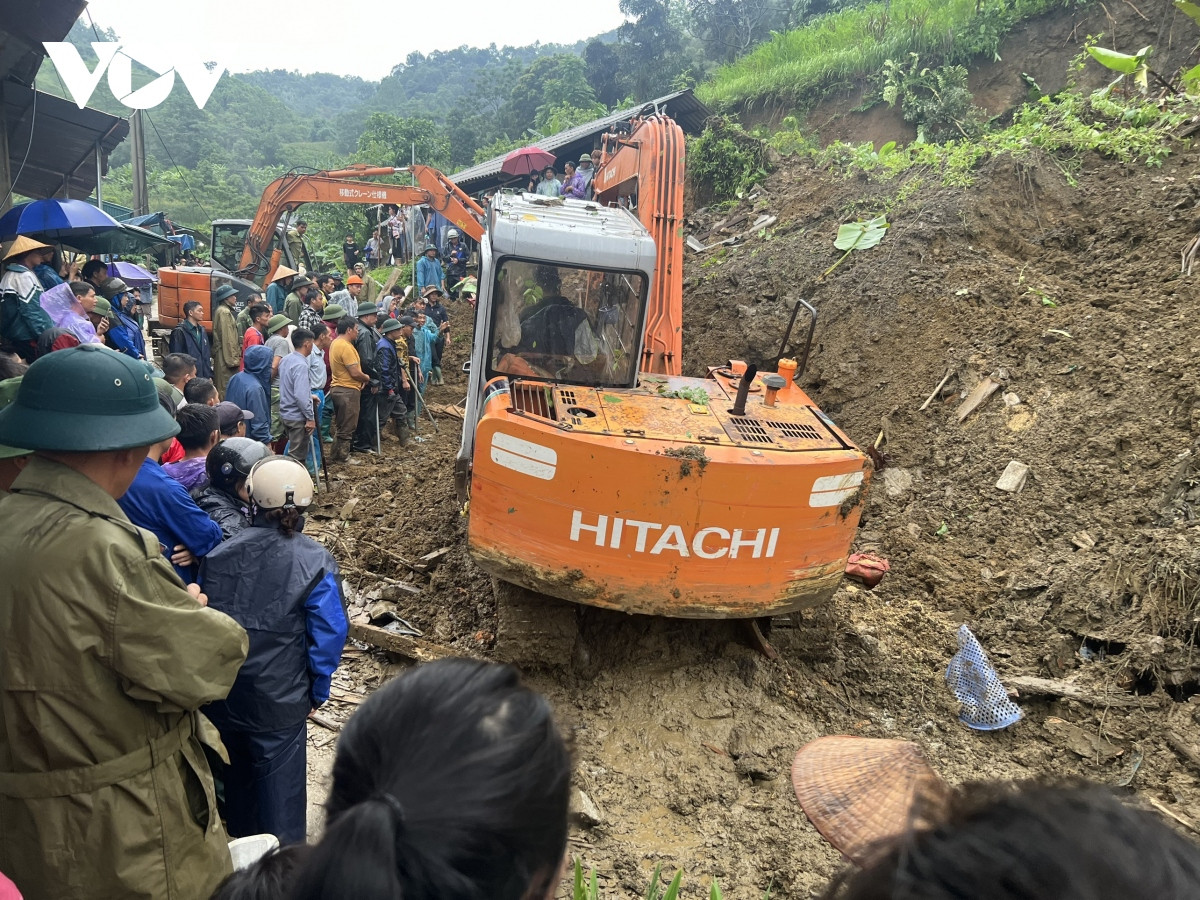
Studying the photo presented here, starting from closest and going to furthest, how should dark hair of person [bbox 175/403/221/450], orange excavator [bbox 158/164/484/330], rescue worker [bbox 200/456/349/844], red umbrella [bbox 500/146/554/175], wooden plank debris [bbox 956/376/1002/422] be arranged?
rescue worker [bbox 200/456/349/844] < dark hair of person [bbox 175/403/221/450] < wooden plank debris [bbox 956/376/1002/422] < orange excavator [bbox 158/164/484/330] < red umbrella [bbox 500/146/554/175]

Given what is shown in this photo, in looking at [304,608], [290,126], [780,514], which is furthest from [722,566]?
[290,126]

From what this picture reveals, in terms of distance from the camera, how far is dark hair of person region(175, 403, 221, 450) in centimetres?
351

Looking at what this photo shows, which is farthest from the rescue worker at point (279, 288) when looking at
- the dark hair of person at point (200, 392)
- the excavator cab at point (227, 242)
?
the excavator cab at point (227, 242)

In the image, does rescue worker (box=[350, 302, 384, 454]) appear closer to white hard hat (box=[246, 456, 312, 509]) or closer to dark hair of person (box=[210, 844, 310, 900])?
white hard hat (box=[246, 456, 312, 509])

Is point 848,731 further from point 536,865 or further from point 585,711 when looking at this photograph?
point 536,865

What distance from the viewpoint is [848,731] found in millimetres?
→ 4102

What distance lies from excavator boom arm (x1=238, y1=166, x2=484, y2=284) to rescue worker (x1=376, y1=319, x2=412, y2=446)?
1397mm

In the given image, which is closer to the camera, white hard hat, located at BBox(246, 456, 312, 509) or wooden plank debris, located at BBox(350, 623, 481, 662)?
white hard hat, located at BBox(246, 456, 312, 509)

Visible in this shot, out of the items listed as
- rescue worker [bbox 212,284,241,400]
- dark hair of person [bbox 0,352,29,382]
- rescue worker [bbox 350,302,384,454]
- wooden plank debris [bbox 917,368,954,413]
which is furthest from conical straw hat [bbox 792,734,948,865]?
rescue worker [bbox 212,284,241,400]

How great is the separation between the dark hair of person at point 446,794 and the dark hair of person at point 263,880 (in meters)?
0.36

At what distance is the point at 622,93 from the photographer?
97.0 feet

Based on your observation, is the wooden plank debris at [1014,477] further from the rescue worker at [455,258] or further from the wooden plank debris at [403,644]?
the rescue worker at [455,258]

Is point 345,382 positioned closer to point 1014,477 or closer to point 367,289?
point 1014,477

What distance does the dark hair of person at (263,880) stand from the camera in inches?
49.2
